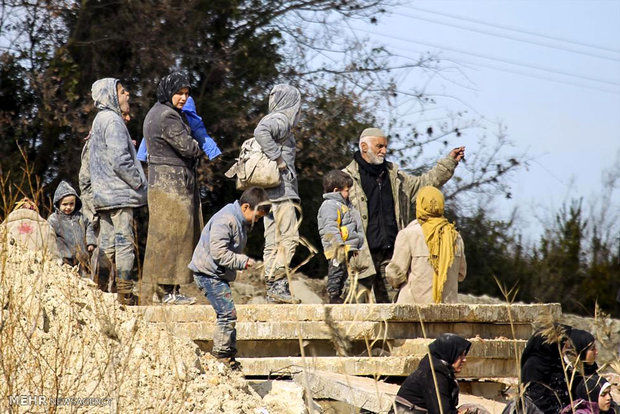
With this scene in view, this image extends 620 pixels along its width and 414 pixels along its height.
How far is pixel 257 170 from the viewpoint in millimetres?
8812

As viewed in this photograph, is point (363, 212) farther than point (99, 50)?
No

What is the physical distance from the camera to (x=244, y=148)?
911 centimetres

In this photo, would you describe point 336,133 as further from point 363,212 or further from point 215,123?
point 363,212

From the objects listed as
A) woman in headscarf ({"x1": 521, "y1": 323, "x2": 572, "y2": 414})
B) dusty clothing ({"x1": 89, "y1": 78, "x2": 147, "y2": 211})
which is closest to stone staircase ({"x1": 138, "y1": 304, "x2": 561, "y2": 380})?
woman in headscarf ({"x1": 521, "y1": 323, "x2": 572, "y2": 414})

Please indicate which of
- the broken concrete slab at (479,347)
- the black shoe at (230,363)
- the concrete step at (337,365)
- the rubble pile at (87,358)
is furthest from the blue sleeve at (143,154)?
the broken concrete slab at (479,347)

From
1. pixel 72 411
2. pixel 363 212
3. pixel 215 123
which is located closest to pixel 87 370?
pixel 72 411

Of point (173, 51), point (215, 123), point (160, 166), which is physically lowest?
point (160, 166)

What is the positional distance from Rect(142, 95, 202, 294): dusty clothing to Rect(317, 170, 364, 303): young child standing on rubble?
117cm

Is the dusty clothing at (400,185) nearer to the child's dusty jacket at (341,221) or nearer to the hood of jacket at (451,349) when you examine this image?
the child's dusty jacket at (341,221)

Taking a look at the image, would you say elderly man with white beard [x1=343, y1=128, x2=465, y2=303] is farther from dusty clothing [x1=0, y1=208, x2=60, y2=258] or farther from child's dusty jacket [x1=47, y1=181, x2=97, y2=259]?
dusty clothing [x1=0, y1=208, x2=60, y2=258]

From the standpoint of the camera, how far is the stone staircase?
769cm

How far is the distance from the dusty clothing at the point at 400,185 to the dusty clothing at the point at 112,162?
200cm

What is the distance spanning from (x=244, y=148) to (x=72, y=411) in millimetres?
3621

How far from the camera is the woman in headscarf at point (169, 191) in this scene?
866cm
